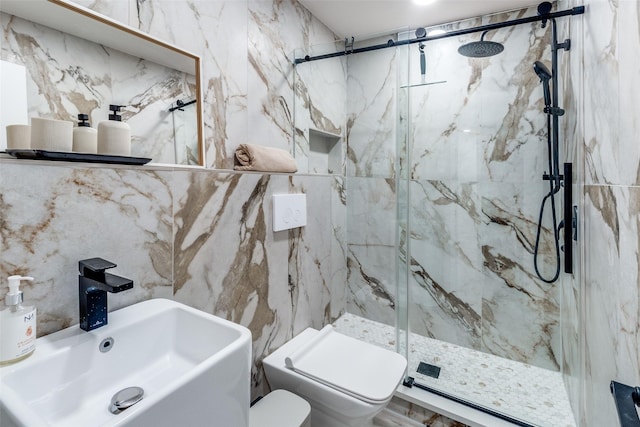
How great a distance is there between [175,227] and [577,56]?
6.28 feet

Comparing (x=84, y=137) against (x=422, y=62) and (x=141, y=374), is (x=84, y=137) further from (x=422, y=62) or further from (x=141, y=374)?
(x=422, y=62)

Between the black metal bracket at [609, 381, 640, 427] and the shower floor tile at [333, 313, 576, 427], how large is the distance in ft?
3.67

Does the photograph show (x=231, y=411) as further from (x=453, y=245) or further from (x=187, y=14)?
(x=453, y=245)

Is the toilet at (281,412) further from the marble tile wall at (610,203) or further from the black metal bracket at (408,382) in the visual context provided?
the marble tile wall at (610,203)

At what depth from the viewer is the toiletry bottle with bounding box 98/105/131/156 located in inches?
36.4

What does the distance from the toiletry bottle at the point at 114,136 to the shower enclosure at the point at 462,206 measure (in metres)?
1.06

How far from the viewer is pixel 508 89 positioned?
189 centimetres

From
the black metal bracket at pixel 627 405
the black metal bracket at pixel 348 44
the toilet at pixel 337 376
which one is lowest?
the toilet at pixel 337 376

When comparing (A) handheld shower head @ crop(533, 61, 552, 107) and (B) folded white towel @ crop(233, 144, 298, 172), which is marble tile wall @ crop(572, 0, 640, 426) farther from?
(B) folded white towel @ crop(233, 144, 298, 172)

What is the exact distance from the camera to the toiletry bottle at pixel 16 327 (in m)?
0.68

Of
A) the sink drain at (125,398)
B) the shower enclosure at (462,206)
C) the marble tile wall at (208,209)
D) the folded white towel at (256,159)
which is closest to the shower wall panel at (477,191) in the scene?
the shower enclosure at (462,206)

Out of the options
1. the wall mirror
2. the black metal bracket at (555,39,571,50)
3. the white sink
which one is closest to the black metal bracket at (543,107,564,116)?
the black metal bracket at (555,39,571,50)

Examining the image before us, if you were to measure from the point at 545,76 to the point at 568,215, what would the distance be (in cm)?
78

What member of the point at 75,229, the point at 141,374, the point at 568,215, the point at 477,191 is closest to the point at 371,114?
the point at 477,191
